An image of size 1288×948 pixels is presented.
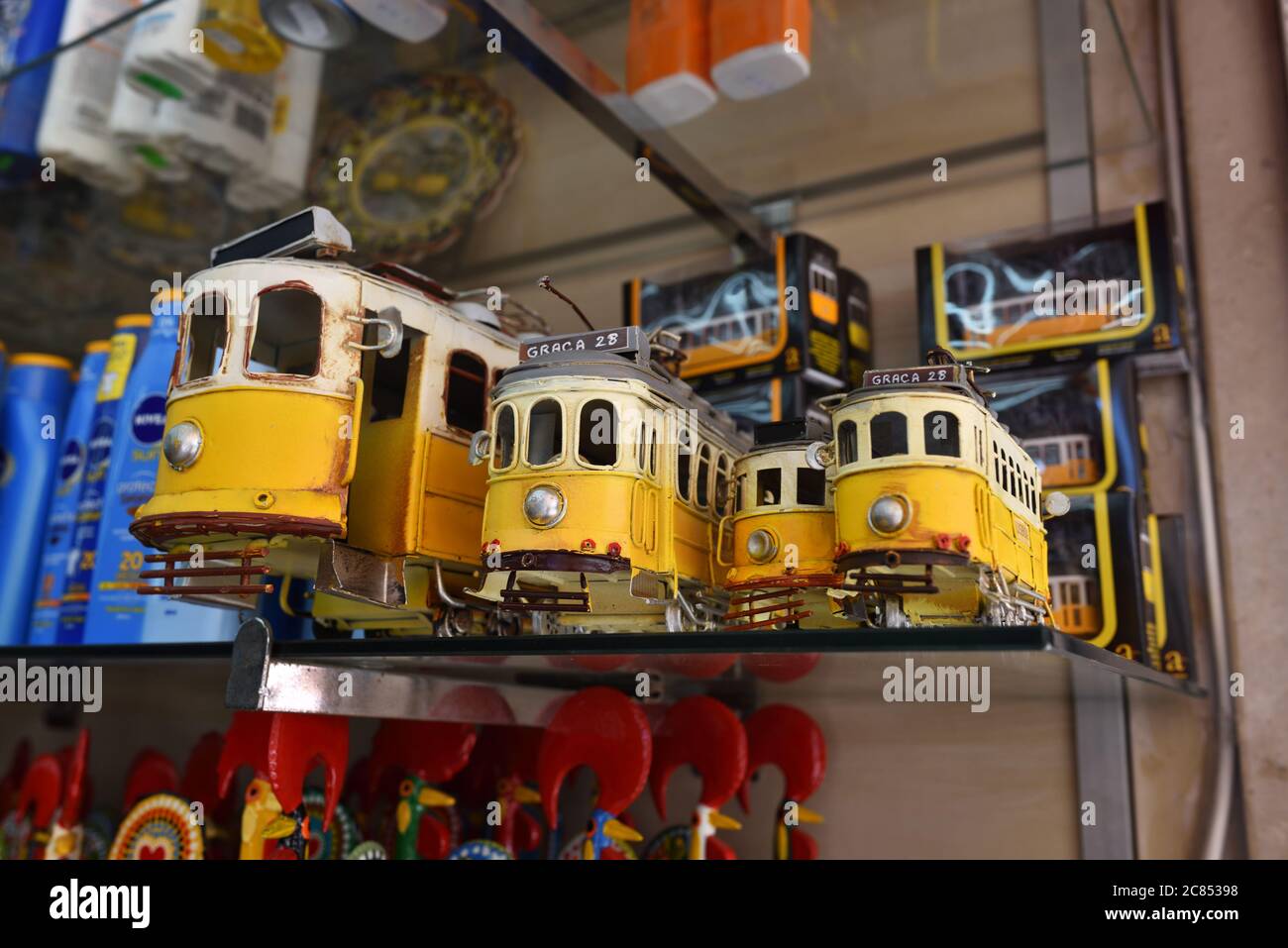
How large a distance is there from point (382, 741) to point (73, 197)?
1.23 m

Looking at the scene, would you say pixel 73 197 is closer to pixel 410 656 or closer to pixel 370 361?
pixel 370 361

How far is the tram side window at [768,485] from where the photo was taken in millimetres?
1146

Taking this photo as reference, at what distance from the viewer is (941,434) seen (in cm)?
98

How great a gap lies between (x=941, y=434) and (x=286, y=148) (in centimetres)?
153

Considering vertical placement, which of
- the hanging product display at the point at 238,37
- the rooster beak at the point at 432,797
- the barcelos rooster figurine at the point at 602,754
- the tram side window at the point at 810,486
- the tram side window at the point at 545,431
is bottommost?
the rooster beak at the point at 432,797

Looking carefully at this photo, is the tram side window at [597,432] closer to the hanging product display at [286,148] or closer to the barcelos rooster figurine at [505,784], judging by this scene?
the barcelos rooster figurine at [505,784]

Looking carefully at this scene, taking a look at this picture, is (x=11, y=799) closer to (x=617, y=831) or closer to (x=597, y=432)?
(x=617, y=831)

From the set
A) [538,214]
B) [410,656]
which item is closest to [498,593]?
[410,656]

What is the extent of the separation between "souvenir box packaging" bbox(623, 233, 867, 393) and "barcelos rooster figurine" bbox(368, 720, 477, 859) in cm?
59

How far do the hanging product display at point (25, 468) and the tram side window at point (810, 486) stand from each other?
113 cm

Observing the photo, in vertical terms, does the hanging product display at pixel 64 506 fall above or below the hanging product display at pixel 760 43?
below

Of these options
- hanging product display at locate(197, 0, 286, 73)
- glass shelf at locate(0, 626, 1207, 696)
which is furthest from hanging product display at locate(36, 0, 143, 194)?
glass shelf at locate(0, 626, 1207, 696)

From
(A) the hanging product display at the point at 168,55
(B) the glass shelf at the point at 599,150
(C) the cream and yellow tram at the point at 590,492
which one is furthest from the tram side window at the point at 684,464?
(A) the hanging product display at the point at 168,55
